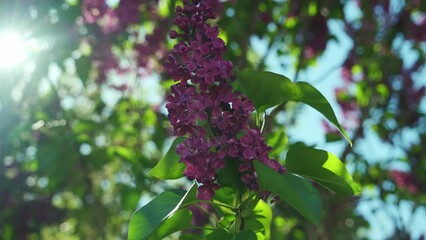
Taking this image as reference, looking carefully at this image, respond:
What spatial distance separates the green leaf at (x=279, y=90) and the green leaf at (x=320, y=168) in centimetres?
6

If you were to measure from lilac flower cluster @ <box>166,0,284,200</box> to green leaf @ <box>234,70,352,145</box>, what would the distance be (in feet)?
0.10

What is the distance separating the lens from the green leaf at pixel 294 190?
1099 millimetres

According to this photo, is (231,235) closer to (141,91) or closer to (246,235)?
(246,235)

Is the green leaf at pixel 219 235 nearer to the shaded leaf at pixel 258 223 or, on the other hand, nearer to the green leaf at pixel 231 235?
the green leaf at pixel 231 235

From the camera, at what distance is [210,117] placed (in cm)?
134

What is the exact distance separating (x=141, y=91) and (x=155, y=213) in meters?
3.02

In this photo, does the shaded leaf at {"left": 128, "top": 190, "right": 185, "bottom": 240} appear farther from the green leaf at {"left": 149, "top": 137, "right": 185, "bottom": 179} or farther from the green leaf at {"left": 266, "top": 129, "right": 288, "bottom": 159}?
the green leaf at {"left": 266, "top": 129, "right": 288, "bottom": 159}

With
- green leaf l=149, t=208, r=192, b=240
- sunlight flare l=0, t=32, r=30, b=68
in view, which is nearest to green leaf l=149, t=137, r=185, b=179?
green leaf l=149, t=208, r=192, b=240

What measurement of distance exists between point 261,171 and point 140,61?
8.84ft

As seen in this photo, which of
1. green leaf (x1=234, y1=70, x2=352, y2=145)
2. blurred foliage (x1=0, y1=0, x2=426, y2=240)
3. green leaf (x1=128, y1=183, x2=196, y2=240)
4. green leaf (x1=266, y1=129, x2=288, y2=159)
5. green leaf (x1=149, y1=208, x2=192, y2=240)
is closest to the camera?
green leaf (x1=128, y1=183, x2=196, y2=240)

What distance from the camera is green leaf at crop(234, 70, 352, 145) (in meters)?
1.32

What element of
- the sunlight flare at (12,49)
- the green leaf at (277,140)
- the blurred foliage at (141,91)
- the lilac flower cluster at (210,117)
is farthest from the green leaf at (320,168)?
the sunlight flare at (12,49)

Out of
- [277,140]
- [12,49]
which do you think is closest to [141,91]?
[12,49]

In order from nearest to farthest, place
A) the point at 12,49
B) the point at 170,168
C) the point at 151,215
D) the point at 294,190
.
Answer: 1. the point at 294,190
2. the point at 151,215
3. the point at 170,168
4. the point at 12,49
